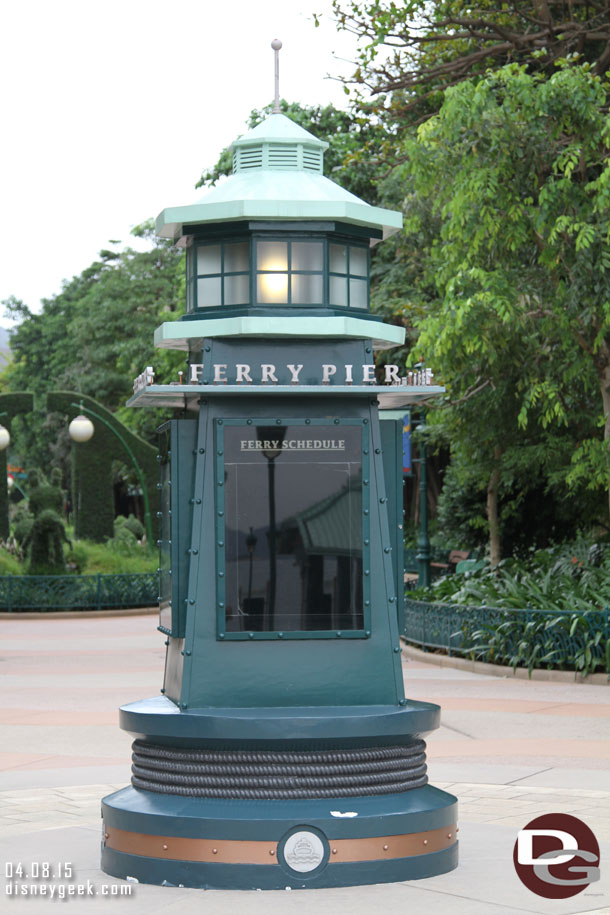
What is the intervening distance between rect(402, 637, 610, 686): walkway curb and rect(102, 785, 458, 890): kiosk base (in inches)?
373

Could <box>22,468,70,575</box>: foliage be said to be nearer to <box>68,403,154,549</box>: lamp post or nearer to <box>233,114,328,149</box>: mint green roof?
<box>68,403,154,549</box>: lamp post

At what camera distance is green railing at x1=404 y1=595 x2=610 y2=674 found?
16578 mm

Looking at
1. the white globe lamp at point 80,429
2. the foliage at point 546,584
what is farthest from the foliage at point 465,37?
the white globe lamp at point 80,429

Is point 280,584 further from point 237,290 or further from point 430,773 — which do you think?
point 430,773

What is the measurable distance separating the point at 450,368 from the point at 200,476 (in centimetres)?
1133

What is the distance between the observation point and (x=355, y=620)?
25.1 ft

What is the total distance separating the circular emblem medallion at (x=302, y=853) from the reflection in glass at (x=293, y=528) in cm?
118

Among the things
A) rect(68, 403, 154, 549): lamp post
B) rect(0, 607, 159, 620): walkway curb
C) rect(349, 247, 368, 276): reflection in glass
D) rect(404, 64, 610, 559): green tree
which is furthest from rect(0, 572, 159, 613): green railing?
rect(349, 247, 368, 276): reflection in glass

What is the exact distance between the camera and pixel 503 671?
17500 millimetres

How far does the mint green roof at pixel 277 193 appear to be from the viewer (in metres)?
7.84

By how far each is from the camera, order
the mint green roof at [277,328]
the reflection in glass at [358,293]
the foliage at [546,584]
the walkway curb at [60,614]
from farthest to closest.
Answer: the walkway curb at [60,614] < the foliage at [546,584] < the reflection in glass at [358,293] < the mint green roof at [277,328]

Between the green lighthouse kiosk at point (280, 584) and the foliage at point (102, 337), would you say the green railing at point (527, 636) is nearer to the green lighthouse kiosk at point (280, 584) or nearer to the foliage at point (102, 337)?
the green lighthouse kiosk at point (280, 584)

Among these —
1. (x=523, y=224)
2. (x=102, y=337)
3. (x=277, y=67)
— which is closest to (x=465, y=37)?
(x=523, y=224)

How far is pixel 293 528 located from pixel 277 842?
5.81 ft
